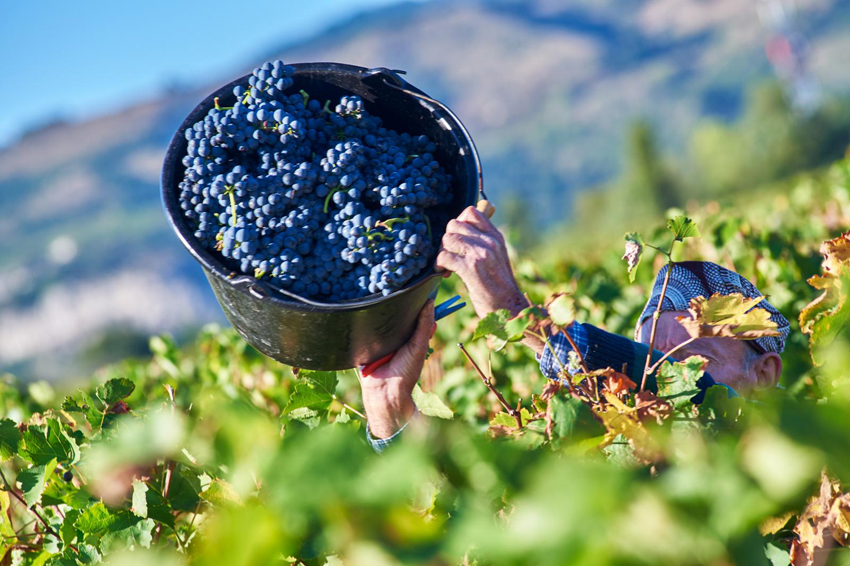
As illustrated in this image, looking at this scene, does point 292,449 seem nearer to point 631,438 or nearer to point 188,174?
point 631,438

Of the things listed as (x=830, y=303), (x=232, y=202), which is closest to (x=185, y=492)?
(x=232, y=202)

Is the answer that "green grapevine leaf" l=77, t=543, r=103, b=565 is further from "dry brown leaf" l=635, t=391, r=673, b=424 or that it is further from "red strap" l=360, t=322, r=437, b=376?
"dry brown leaf" l=635, t=391, r=673, b=424

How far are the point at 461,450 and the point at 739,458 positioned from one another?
11.5 inches

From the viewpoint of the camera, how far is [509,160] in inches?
7648

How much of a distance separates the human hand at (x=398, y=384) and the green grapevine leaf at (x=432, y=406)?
0.13m

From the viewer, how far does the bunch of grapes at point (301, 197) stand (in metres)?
1.56

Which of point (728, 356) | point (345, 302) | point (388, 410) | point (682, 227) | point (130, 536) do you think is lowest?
point (728, 356)

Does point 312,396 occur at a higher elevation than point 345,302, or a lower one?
lower

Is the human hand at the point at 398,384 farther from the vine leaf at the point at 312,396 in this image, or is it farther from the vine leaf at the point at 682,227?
the vine leaf at the point at 682,227

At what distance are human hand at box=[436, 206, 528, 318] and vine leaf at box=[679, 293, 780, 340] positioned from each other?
0.46 metres

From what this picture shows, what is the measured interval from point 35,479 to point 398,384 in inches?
29.5

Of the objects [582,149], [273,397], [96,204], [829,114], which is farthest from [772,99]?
[96,204]

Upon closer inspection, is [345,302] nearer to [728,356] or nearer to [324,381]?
[324,381]

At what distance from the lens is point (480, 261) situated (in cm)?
161
